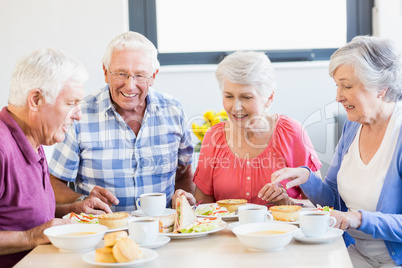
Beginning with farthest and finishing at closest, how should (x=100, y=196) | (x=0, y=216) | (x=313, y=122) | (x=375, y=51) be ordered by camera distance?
(x=313, y=122) < (x=100, y=196) < (x=375, y=51) < (x=0, y=216)

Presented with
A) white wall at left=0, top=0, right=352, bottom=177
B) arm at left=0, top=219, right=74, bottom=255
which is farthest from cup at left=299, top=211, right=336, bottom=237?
white wall at left=0, top=0, right=352, bottom=177

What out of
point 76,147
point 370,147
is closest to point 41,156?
point 76,147

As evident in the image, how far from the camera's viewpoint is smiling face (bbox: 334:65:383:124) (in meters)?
1.95

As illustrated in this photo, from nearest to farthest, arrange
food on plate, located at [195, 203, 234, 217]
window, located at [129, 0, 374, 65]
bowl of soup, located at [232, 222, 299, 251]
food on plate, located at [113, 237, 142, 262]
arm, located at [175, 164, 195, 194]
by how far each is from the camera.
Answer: food on plate, located at [113, 237, 142, 262] → bowl of soup, located at [232, 222, 299, 251] → food on plate, located at [195, 203, 234, 217] → arm, located at [175, 164, 195, 194] → window, located at [129, 0, 374, 65]

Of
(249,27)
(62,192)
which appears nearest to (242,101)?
(62,192)

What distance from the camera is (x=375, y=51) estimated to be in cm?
193

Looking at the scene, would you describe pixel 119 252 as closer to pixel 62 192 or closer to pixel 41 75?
pixel 41 75

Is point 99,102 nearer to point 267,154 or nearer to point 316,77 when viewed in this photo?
point 267,154

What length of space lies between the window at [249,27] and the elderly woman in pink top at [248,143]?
4.53 ft

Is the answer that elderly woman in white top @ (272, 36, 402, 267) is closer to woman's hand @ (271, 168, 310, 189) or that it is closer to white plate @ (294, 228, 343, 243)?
woman's hand @ (271, 168, 310, 189)

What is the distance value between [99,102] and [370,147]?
1181 mm

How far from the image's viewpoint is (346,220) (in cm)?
167

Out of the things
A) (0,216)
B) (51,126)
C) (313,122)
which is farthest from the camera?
(313,122)

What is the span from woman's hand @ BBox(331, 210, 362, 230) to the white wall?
6.06 feet
